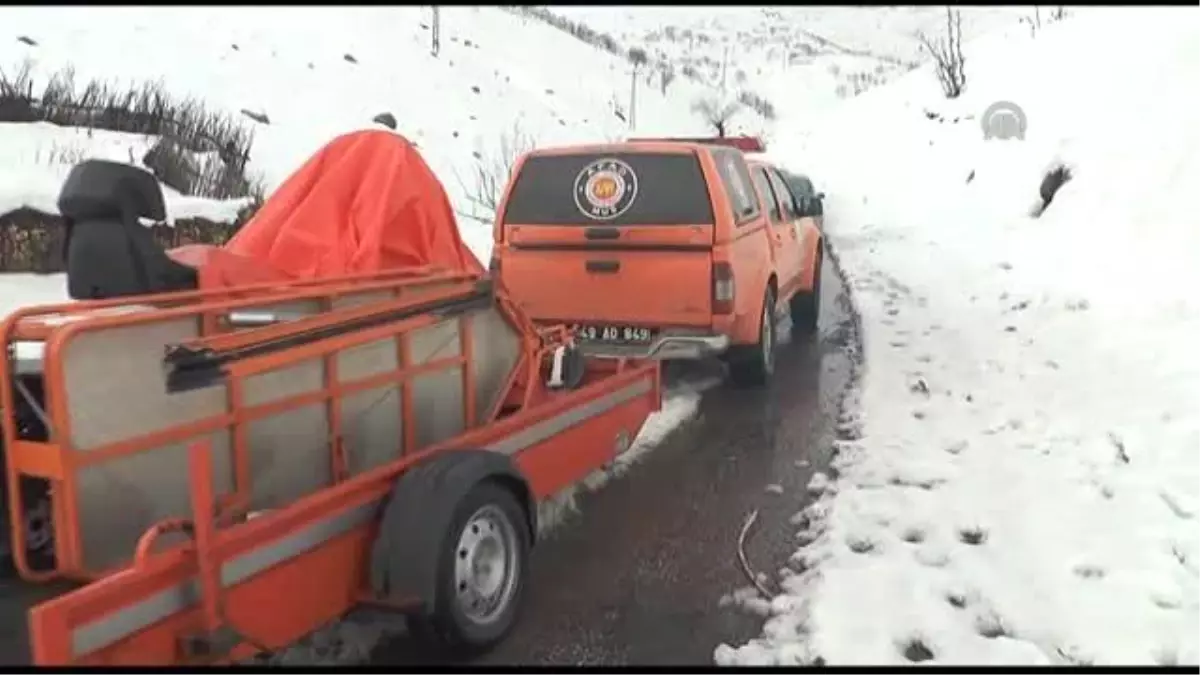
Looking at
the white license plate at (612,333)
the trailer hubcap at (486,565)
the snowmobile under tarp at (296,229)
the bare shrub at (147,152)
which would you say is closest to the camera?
the trailer hubcap at (486,565)

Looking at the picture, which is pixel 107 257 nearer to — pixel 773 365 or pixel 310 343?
pixel 310 343

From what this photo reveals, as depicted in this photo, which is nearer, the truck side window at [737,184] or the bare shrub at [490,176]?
the truck side window at [737,184]

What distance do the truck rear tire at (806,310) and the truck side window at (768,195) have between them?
1.68 meters

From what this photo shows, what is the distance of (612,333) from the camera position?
8094mm

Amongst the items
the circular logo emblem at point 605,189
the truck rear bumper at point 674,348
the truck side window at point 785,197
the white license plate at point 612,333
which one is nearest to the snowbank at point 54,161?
the circular logo emblem at point 605,189

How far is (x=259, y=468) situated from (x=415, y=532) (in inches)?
24.6

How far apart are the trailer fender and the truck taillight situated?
4.21m

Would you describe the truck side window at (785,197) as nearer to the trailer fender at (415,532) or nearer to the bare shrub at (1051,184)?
the bare shrub at (1051,184)

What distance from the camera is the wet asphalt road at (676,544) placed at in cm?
424

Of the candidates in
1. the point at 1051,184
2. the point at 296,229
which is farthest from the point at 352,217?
the point at 1051,184

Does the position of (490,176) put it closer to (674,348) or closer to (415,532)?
(674,348)

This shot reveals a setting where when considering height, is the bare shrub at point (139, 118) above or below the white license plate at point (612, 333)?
above

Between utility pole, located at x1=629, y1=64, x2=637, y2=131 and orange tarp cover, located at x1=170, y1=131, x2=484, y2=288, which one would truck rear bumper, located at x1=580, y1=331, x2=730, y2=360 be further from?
utility pole, located at x1=629, y1=64, x2=637, y2=131

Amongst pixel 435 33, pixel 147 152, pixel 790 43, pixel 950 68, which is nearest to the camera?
pixel 147 152
